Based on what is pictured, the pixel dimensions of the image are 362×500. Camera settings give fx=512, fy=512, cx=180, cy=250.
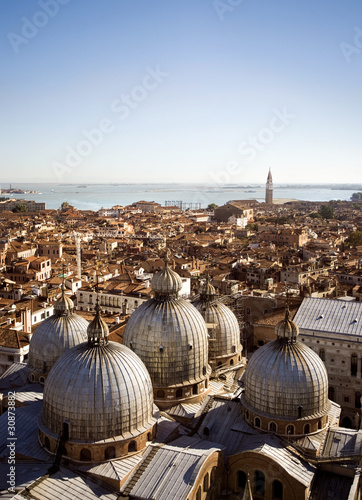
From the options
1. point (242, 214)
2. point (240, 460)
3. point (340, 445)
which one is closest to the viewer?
point (240, 460)

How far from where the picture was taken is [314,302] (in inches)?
961

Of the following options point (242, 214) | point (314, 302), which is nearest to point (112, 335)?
point (314, 302)

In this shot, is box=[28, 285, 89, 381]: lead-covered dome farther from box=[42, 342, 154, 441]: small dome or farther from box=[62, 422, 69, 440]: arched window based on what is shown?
box=[62, 422, 69, 440]: arched window

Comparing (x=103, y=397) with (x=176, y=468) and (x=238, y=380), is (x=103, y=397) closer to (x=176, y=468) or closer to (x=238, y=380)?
(x=176, y=468)

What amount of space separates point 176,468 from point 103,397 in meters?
2.59

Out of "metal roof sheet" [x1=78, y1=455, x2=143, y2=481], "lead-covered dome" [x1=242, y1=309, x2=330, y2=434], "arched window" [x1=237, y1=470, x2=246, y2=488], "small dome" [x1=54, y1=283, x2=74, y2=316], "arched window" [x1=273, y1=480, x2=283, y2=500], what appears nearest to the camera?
"metal roof sheet" [x1=78, y1=455, x2=143, y2=481]

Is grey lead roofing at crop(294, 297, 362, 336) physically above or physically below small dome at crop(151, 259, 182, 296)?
below

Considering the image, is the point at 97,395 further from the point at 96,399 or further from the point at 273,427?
the point at 273,427

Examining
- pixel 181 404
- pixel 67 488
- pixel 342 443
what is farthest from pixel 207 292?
pixel 67 488

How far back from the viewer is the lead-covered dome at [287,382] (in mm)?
14797

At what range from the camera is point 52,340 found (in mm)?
18094

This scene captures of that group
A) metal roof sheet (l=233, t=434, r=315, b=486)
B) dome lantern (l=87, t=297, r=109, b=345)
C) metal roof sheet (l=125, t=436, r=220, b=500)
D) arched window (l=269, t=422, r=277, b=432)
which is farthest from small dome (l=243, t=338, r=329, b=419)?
dome lantern (l=87, t=297, r=109, b=345)

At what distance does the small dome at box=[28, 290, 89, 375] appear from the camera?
18.1 meters

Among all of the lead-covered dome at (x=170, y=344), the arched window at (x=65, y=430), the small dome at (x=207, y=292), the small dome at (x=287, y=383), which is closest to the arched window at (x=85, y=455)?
the arched window at (x=65, y=430)
